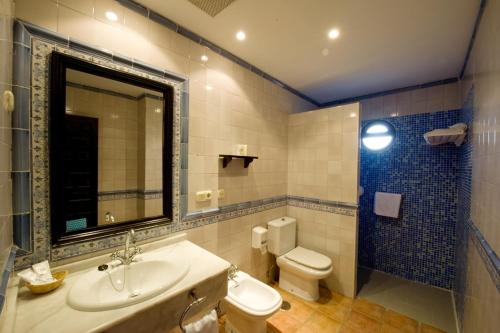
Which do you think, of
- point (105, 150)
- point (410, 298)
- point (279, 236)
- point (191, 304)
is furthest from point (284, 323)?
point (105, 150)

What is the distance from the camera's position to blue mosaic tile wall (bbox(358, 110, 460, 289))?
91.9 inches

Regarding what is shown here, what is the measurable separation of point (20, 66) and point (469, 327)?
119 inches

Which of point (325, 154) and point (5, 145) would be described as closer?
point (5, 145)

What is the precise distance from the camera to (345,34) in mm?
1627

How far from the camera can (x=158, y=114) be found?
1.46 metres

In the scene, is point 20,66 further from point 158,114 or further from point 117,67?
point 158,114

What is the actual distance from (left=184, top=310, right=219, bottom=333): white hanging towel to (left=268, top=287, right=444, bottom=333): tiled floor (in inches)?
30.8

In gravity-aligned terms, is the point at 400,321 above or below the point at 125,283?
below

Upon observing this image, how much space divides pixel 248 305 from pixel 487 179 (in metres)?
1.66

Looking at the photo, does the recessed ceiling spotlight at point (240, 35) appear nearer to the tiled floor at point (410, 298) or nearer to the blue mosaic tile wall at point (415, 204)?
the blue mosaic tile wall at point (415, 204)

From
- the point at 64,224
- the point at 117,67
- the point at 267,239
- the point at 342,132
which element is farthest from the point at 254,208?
the point at 117,67

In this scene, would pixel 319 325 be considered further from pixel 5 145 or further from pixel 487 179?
pixel 5 145

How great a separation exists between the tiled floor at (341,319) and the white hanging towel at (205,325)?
2.57 feet

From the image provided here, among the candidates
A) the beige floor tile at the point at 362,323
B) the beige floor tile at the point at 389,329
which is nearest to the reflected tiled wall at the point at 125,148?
the beige floor tile at the point at 362,323
